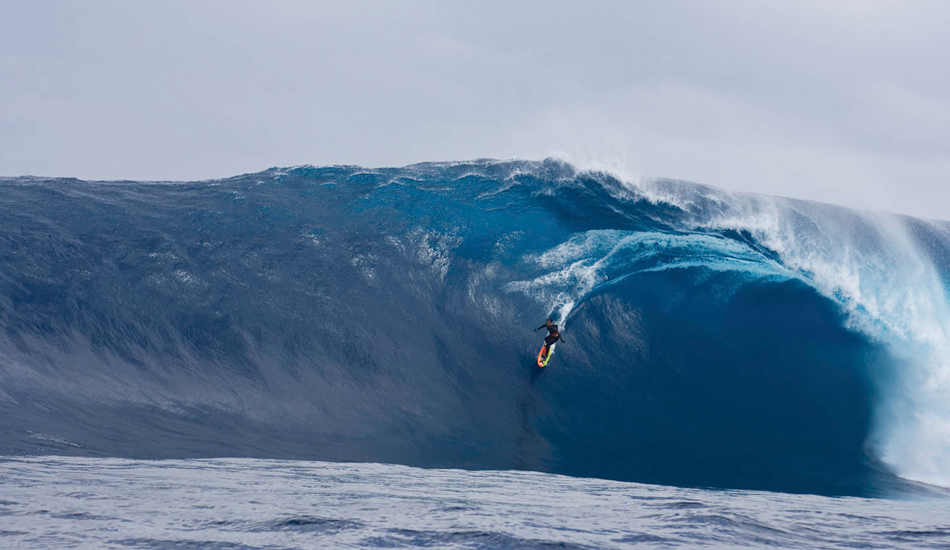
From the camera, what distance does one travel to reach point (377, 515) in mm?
5180

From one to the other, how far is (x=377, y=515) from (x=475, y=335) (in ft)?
26.6

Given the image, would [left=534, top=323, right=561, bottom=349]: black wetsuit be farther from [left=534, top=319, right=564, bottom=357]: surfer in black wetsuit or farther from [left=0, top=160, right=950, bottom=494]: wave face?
[left=0, top=160, right=950, bottom=494]: wave face

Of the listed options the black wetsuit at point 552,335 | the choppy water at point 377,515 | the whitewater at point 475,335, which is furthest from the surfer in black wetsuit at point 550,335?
the choppy water at point 377,515

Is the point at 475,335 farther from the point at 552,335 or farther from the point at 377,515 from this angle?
the point at 377,515

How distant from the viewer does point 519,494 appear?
685cm

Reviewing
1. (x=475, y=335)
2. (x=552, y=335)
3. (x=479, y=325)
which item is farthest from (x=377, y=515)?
(x=479, y=325)

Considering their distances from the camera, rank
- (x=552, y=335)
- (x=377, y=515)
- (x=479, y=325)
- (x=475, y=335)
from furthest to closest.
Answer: (x=479, y=325)
(x=475, y=335)
(x=552, y=335)
(x=377, y=515)

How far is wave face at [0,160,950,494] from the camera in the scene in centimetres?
1041

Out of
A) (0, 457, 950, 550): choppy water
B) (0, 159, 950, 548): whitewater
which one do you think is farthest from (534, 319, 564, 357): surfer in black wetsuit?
(0, 457, 950, 550): choppy water

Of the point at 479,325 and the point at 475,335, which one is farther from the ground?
the point at 479,325

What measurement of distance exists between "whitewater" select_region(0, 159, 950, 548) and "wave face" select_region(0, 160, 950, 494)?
52mm

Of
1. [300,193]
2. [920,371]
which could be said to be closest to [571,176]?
[300,193]

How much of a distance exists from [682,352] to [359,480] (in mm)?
7841

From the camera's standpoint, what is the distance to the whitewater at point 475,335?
32.1 ft
